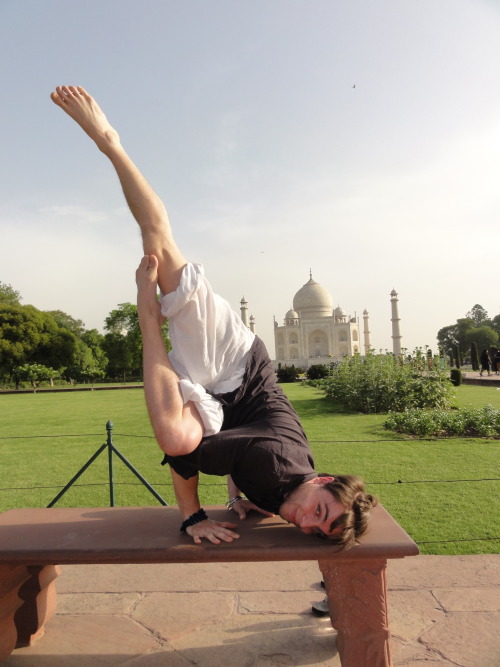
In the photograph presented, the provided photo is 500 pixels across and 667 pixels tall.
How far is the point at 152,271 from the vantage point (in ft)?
7.29

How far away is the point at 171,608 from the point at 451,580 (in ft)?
4.96

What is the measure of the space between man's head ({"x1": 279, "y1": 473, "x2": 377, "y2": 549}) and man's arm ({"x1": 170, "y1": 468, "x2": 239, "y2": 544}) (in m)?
0.23

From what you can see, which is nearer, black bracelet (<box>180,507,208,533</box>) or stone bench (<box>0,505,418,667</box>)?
stone bench (<box>0,505,418,667</box>)

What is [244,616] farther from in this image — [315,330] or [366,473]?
[315,330]

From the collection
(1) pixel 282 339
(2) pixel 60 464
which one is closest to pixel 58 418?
(2) pixel 60 464

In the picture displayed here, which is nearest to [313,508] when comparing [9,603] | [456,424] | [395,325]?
[9,603]

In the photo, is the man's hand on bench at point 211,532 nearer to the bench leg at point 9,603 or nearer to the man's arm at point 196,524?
the man's arm at point 196,524

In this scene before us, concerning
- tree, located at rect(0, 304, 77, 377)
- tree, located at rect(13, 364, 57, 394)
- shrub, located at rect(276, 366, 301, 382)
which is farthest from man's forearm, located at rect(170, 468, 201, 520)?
tree, located at rect(0, 304, 77, 377)

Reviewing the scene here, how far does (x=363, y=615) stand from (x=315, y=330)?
57403 millimetres

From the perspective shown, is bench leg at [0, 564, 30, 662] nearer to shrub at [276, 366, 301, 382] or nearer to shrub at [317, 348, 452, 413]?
shrub at [317, 348, 452, 413]

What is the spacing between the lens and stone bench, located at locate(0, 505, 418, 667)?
192cm

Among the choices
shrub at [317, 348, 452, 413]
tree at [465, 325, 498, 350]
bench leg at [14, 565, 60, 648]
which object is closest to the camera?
bench leg at [14, 565, 60, 648]

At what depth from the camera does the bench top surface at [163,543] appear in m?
1.91

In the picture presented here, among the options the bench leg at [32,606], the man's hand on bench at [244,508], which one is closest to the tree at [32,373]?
the bench leg at [32,606]
